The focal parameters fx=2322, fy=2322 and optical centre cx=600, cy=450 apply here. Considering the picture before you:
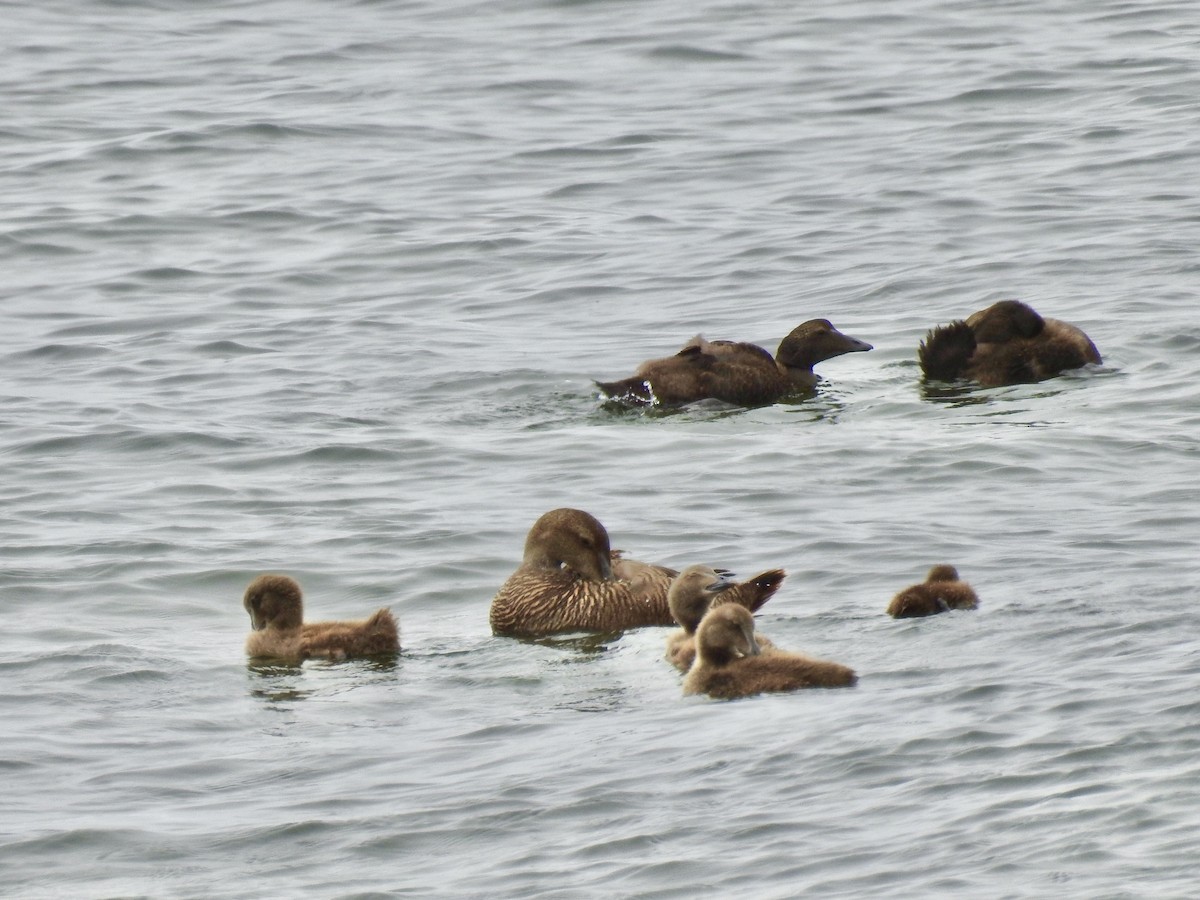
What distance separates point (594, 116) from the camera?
24922 millimetres

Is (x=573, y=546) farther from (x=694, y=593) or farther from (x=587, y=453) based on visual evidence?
(x=587, y=453)

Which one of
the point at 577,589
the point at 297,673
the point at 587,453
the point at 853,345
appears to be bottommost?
the point at 297,673

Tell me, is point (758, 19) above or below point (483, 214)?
above

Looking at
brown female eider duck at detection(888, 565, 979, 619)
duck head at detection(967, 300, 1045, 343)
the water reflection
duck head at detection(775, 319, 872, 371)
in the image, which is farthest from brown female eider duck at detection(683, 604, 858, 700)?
duck head at detection(967, 300, 1045, 343)

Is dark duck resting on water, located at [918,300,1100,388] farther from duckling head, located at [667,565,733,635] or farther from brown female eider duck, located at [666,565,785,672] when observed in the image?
duckling head, located at [667,565,733,635]

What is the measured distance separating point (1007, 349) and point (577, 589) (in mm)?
4972

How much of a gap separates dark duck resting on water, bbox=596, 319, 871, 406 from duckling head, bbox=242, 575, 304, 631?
4.08 m

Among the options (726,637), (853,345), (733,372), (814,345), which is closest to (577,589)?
(726,637)

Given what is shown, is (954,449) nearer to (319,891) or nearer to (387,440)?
(387,440)

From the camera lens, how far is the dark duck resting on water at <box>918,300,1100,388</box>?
14.3 m

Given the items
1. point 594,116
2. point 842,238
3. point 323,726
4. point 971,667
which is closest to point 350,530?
point 323,726

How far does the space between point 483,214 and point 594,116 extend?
4.40 m

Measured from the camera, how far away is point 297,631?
994cm

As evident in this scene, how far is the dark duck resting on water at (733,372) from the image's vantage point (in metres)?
14.0
